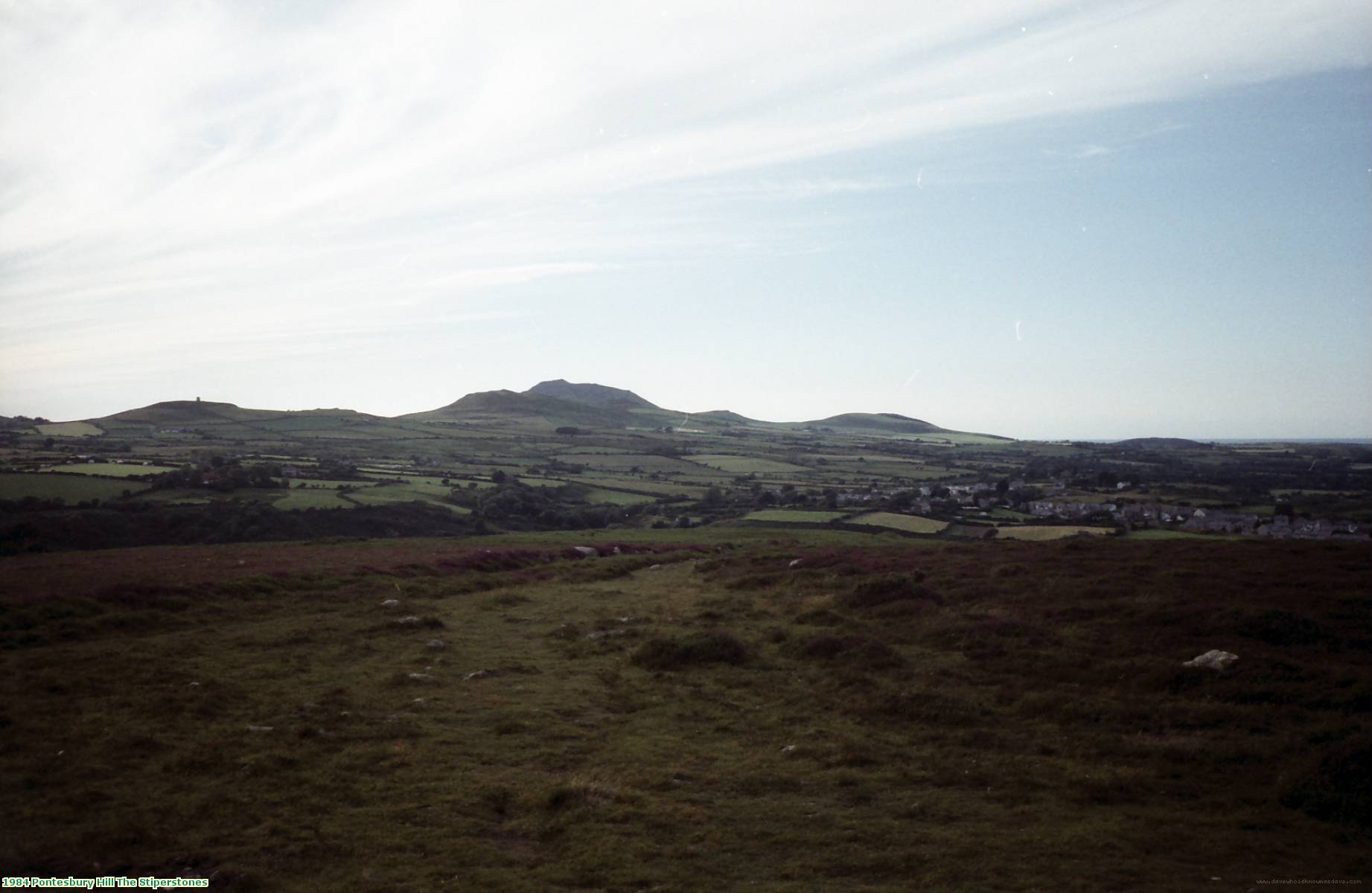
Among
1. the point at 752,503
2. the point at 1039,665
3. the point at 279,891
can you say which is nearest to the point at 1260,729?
the point at 1039,665

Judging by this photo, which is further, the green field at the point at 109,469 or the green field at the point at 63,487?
the green field at the point at 109,469

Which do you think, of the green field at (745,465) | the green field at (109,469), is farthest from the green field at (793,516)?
the green field at (109,469)

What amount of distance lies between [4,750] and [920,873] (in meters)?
17.2

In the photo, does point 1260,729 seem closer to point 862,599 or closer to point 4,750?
point 862,599

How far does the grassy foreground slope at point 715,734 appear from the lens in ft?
36.6

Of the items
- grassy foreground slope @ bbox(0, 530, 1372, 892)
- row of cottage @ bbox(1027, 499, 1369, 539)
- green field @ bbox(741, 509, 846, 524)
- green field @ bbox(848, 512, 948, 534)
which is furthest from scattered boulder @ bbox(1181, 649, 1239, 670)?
green field @ bbox(741, 509, 846, 524)

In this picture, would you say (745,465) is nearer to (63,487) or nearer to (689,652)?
(63,487)

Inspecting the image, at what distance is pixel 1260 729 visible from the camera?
16.0m

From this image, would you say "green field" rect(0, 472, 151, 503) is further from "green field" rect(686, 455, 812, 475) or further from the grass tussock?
"green field" rect(686, 455, 812, 475)

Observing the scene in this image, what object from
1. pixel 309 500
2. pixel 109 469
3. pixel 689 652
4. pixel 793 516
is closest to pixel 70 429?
pixel 109 469

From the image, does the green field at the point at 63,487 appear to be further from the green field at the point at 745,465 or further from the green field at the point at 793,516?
the green field at the point at 745,465

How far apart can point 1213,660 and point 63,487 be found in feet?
285

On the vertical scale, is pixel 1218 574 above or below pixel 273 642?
above

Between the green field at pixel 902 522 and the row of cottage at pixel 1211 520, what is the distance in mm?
11416
